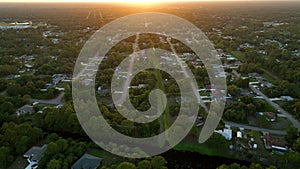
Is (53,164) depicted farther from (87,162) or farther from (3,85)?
Result: (3,85)

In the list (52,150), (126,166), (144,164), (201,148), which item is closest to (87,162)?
(52,150)

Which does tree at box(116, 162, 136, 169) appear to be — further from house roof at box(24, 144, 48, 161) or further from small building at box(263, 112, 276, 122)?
small building at box(263, 112, 276, 122)

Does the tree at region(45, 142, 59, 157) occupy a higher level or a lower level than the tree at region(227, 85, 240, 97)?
lower

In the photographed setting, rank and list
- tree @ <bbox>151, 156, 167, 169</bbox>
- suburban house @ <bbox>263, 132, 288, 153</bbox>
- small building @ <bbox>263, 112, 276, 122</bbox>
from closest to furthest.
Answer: tree @ <bbox>151, 156, 167, 169</bbox> → suburban house @ <bbox>263, 132, 288, 153</bbox> → small building @ <bbox>263, 112, 276, 122</bbox>

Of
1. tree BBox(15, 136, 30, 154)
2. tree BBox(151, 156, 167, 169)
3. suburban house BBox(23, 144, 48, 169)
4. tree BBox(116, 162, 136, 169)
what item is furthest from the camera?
tree BBox(15, 136, 30, 154)

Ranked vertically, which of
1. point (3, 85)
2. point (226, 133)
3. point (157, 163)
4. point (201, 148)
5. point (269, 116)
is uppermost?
point (3, 85)

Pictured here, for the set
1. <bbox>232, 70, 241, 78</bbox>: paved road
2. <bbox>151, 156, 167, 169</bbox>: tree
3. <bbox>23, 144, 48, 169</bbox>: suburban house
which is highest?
<bbox>232, 70, 241, 78</bbox>: paved road

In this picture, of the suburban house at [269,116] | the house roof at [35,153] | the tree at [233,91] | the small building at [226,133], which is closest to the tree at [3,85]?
the house roof at [35,153]

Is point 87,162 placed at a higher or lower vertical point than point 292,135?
lower

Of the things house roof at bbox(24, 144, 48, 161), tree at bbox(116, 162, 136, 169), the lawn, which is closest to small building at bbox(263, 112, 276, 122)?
the lawn
